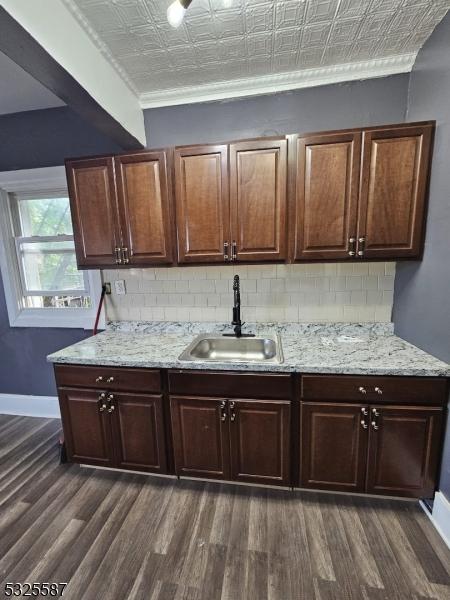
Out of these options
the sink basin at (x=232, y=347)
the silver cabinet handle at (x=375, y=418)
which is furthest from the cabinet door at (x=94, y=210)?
the silver cabinet handle at (x=375, y=418)

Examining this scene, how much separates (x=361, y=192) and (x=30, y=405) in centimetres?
337

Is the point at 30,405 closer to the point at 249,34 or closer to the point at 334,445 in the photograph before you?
the point at 334,445

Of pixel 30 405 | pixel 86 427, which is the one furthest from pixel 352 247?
pixel 30 405

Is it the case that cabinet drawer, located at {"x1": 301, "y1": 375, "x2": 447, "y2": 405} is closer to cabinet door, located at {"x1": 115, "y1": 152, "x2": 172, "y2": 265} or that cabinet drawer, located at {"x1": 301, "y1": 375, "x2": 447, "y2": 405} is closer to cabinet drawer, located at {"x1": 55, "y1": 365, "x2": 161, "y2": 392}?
cabinet drawer, located at {"x1": 55, "y1": 365, "x2": 161, "y2": 392}

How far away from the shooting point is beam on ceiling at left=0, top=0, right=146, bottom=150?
99 cm

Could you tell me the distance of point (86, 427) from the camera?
180cm

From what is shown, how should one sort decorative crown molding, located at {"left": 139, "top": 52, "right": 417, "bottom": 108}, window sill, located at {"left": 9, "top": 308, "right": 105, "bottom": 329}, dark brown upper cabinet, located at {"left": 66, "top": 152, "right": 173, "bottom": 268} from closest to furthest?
decorative crown molding, located at {"left": 139, "top": 52, "right": 417, "bottom": 108}
dark brown upper cabinet, located at {"left": 66, "top": 152, "right": 173, "bottom": 268}
window sill, located at {"left": 9, "top": 308, "right": 105, "bottom": 329}

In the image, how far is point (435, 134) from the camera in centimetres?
145

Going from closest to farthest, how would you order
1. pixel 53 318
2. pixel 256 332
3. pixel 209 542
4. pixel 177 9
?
pixel 177 9
pixel 209 542
pixel 256 332
pixel 53 318

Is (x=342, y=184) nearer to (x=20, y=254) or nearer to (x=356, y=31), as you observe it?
(x=356, y=31)

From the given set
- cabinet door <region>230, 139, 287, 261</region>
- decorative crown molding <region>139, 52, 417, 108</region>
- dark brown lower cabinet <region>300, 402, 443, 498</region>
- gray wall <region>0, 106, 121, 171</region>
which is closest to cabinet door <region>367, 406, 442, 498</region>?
dark brown lower cabinet <region>300, 402, 443, 498</region>

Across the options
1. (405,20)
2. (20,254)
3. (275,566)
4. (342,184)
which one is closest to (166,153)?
(342,184)

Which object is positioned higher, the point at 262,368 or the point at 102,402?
the point at 262,368

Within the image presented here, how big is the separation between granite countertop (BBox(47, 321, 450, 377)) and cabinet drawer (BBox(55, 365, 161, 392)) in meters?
0.05
